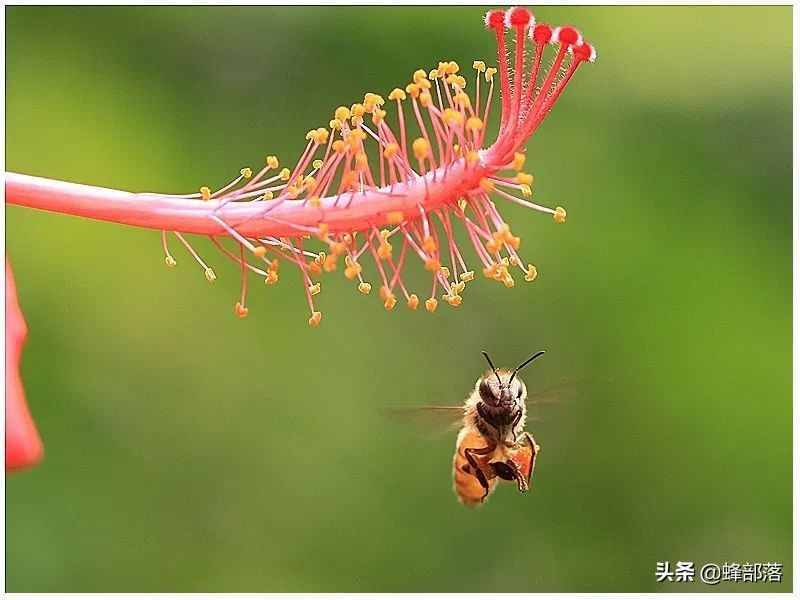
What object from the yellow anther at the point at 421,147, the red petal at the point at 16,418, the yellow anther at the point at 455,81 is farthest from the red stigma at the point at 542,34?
the red petal at the point at 16,418

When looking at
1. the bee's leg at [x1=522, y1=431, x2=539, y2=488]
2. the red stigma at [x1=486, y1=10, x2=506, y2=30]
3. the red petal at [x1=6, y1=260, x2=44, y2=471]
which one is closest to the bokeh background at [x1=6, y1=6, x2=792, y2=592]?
the bee's leg at [x1=522, y1=431, x2=539, y2=488]

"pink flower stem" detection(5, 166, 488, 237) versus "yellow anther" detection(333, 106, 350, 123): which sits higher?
"yellow anther" detection(333, 106, 350, 123)

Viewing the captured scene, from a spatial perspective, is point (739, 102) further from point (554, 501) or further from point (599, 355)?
point (554, 501)

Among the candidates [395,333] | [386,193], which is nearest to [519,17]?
[386,193]

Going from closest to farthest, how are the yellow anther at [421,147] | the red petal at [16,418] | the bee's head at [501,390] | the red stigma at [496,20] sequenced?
the red petal at [16,418] < the yellow anther at [421,147] < the red stigma at [496,20] < the bee's head at [501,390]

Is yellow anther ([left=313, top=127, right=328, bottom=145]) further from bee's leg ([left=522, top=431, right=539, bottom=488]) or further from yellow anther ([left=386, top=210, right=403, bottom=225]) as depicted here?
bee's leg ([left=522, top=431, right=539, bottom=488])

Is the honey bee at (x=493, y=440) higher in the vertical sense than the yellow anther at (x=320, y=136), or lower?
lower

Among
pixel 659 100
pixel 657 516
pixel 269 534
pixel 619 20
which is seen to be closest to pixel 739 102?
pixel 659 100

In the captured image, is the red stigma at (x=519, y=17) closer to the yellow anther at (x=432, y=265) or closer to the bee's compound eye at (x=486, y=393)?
the yellow anther at (x=432, y=265)
